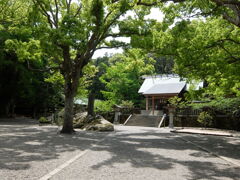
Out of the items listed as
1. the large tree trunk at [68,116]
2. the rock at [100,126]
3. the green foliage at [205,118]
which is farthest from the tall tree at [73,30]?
the green foliage at [205,118]

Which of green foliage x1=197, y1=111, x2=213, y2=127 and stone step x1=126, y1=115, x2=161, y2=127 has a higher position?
green foliage x1=197, y1=111, x2=213, y2=127

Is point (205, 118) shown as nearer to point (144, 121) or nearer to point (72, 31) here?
point (144, 121)

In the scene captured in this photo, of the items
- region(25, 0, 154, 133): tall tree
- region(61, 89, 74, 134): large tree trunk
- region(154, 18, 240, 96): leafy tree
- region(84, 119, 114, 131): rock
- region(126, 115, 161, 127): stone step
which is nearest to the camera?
region(154, 18, 240, 96): leafy tree

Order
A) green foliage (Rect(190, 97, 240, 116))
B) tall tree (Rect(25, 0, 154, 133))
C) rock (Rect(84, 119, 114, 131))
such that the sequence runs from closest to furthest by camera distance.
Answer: tall tree (Rect(25, 0, 154, 133))
rock (Rect(84, 119, 114, 131))
green foliage (Rect(190, 97, 240, 116))

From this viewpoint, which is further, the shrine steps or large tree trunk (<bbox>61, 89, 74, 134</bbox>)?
the shrine steps

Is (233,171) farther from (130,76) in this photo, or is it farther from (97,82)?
(97,82)

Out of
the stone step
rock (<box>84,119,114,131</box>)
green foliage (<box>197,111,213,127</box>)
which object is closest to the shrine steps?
the stone step

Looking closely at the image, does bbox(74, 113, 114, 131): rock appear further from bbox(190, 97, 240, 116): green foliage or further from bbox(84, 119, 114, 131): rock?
bbox(190, 97, 240, 116): green foliage

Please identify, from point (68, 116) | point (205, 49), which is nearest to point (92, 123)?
Result: point (68, 116)

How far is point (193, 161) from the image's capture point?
19.6ft

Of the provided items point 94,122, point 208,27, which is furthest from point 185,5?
point 94,122

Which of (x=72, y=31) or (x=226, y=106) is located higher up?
(x=72, y=31)

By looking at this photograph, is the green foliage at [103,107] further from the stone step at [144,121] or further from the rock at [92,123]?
the rock at [92,123]

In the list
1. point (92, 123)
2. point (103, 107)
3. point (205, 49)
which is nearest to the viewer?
point (205, 49)
